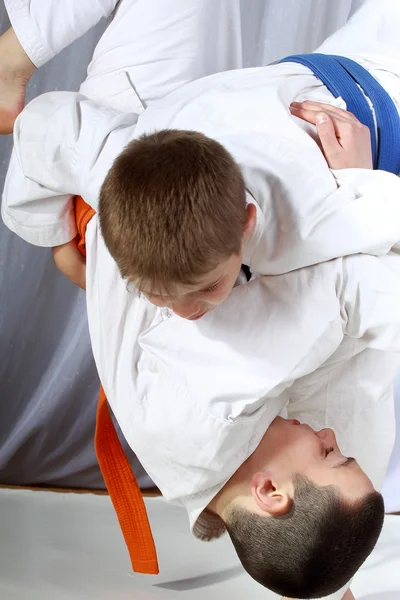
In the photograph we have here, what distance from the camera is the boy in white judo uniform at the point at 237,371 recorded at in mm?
1096

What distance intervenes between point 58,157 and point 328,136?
0.39m

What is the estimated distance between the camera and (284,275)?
1.14 m

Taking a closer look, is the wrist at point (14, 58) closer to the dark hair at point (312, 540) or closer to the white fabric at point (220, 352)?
the white fabric at point (220, 352)

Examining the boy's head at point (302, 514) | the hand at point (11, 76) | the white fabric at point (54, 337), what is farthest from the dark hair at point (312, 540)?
the white fabric at point (54, 337)

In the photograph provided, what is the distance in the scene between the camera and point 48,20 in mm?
1266

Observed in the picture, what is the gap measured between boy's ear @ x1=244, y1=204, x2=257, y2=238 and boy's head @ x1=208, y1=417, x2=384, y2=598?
37 centimetres

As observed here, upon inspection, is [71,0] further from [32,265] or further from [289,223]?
[32,265]

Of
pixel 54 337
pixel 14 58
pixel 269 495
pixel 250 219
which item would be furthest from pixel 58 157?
pixel 54 337

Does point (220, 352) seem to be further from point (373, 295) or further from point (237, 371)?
point (373, 295)

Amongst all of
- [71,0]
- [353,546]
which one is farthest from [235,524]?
[71,0]

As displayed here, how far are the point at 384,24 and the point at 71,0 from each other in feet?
1.72

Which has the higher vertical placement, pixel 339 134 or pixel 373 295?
pixel 339 134

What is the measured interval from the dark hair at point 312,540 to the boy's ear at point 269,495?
1cm

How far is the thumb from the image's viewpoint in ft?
3.67
